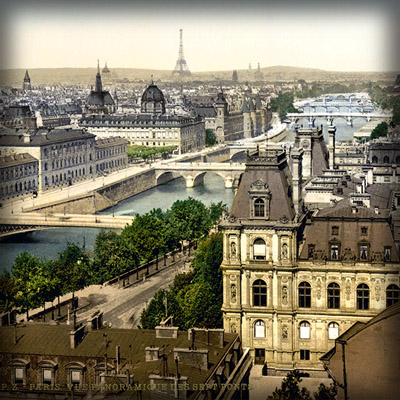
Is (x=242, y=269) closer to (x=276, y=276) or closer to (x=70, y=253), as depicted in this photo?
(x=276, y=276)

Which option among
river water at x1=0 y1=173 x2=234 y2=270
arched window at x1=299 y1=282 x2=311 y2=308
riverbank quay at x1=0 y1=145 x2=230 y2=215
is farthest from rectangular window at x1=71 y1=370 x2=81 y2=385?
riverbank quay at x1=0 y1=145 x2=230 y2=215

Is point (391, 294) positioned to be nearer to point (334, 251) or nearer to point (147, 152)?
point (334, 251)

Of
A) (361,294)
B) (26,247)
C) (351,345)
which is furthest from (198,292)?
(26,247)

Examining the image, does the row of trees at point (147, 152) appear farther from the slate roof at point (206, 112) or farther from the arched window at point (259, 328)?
the arched window at point (259, 328)

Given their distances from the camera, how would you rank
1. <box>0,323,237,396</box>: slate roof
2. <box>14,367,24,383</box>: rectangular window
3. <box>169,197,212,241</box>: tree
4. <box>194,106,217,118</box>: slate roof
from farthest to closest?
<box>194,106,217,118</box>: slate roof
<box>169,197,212,241</box>: tree
<box>0,323,237,396</box>: slate roof
<box>14,367,24,383</box>: rectangular window

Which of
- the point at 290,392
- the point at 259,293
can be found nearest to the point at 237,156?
the point at 259,293

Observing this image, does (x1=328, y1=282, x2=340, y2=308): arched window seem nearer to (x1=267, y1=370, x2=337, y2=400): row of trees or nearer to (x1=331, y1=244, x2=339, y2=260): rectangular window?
(x1=331, y1=244, x2=339, y2=260): rectangular window
